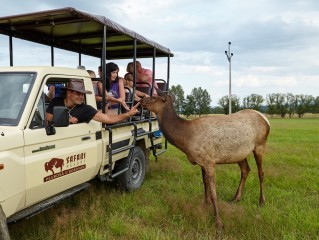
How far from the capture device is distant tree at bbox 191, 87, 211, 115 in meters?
90.2

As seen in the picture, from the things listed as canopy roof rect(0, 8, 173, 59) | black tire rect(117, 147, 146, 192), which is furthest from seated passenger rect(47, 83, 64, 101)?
black tire rect(117, 147, 146, 192)

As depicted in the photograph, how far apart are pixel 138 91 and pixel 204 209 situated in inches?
132

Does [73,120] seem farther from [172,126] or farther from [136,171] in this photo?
[136,171]

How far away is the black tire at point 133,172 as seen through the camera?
627 centimetres

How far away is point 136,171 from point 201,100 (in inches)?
3524

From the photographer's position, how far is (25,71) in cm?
411

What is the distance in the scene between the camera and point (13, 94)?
3.94 metres

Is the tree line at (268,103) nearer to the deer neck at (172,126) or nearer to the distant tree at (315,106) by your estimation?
the distant tree at (315,106)

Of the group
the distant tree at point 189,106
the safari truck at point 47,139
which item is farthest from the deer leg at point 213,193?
the distant tree at point 189,106

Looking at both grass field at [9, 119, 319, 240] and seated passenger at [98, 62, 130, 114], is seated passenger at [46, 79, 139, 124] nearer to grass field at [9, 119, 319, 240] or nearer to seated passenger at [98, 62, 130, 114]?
seated passenger at [98, 62, 130, 114]

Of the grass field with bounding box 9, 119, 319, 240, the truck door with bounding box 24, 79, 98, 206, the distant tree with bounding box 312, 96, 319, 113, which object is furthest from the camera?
the distant tree with bounding box 312, 96, 319, 113

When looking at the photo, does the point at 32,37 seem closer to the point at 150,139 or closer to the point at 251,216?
the point at 150,139

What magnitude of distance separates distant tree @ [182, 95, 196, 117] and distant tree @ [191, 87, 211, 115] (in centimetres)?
155

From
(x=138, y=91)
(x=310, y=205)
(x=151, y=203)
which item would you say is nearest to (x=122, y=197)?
(x=151, y=203)
